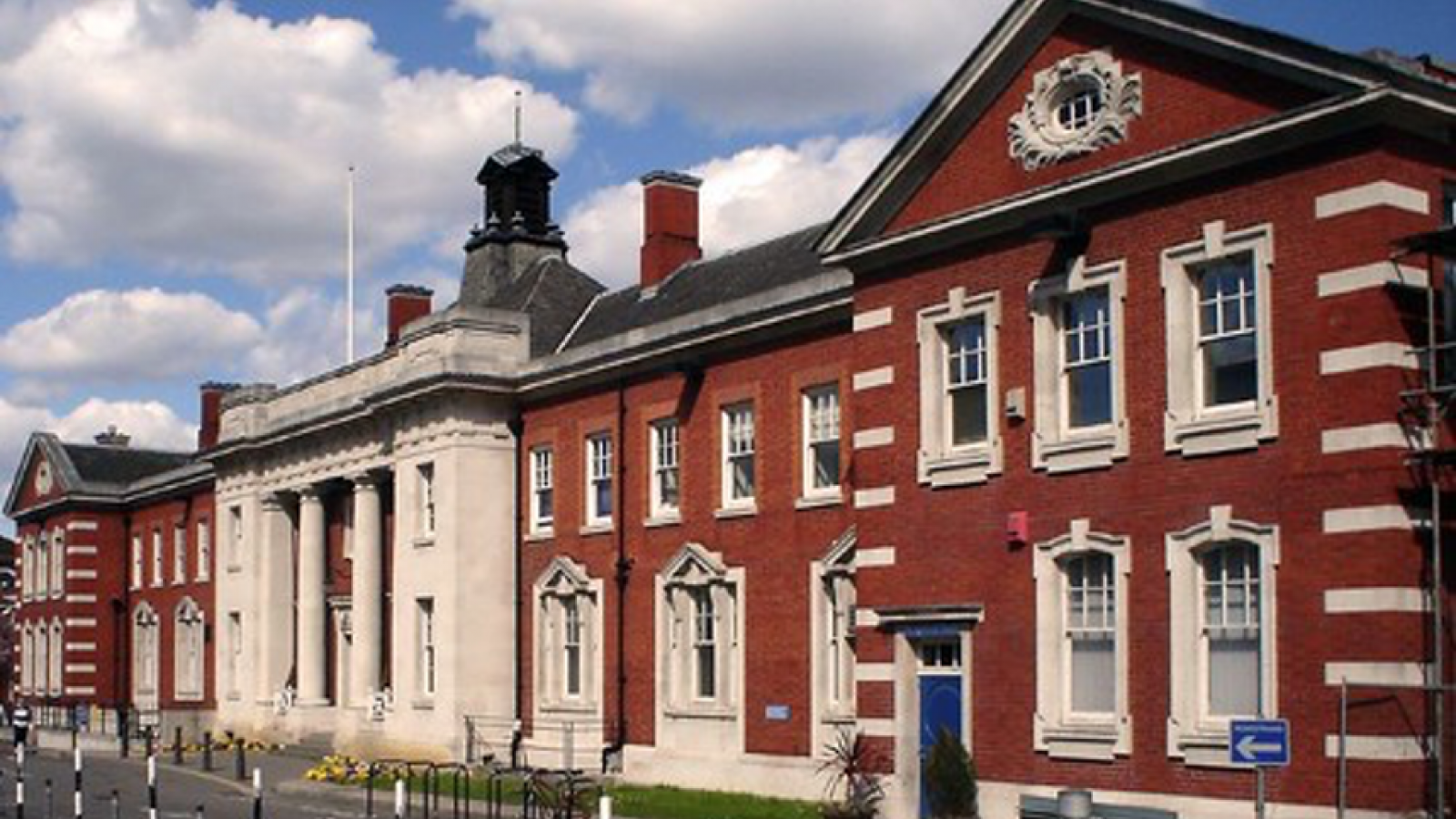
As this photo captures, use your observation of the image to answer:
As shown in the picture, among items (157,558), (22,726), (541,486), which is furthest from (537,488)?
(157,558)

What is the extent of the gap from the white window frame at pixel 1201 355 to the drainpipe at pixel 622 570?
52.8 ft

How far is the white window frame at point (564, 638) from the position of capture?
37.9 metres

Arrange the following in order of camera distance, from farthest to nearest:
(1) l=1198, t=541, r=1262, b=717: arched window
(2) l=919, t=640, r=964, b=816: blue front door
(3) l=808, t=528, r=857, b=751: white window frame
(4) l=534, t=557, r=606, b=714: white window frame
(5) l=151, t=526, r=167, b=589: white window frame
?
(5) l=151, t=526, r=167, b=589: white window frame → (4) l=534, t=557, r=606, b=714: white window frame → (3) l=808, t=528, r=857, b=751: white window frame → (2) l=919, t=640, r=964, b=816: blue front door → (1) l=1198, t=541, r=1262, b=717: arched window

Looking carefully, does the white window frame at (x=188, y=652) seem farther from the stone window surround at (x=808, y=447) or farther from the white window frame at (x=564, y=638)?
the stone window surround at (x=808, y=447)

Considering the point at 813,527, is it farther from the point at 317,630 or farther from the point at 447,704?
the point at 317,630

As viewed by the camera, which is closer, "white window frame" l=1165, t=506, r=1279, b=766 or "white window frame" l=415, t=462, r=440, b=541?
"white window frame" l=1165, t=506, r=1279, b=766

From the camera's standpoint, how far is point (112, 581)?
66.6 m

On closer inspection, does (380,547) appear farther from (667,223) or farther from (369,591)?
(667,223)

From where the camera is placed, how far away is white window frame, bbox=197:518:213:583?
57719 millimetres

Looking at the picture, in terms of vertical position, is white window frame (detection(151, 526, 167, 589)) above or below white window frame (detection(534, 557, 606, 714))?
above

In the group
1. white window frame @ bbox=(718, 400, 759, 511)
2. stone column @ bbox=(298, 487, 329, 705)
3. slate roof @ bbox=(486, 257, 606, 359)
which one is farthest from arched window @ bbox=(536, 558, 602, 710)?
stone column @ bbox=(298, 487, 329, 705)

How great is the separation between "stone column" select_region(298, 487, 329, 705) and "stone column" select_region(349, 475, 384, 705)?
12.3 feet

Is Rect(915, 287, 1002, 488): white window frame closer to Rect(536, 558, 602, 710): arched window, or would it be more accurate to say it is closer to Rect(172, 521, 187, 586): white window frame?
Rect(536, 558, 602, 710): arched window

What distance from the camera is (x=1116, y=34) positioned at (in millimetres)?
23531
